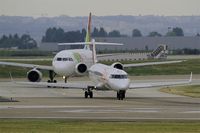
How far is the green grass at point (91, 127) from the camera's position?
37.4m

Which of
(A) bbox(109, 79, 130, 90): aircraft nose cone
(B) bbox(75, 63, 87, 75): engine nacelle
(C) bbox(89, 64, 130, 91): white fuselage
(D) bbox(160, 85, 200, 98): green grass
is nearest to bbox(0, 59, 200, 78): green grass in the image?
(B) bbox(75, 63, 87, 75): engine nacelle

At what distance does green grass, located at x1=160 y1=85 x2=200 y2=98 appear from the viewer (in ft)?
222

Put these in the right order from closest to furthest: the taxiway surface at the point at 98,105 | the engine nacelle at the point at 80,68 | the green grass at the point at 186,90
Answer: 1. the taxiway surface at the point at 98,105
2. the green grass at the point at 186,90
3. the engine nacelle at the point at 80,68

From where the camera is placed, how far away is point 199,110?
4981 cm

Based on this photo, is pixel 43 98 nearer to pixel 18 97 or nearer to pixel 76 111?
pixel 18 97

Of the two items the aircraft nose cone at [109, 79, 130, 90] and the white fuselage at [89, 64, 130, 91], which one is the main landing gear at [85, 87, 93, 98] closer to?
the white fuselage at [89, 64, 130, 91]

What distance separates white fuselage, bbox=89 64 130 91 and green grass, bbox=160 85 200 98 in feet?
22.6

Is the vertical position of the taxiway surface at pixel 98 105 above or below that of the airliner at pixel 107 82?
below

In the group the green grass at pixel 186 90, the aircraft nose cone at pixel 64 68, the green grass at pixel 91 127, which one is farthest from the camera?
the aircraft nose cone at pixel 64 68

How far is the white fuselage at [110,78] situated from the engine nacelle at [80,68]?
44.0 ft

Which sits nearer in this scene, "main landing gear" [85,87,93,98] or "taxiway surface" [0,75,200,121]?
"taxiway surface" [0,75,200,121]

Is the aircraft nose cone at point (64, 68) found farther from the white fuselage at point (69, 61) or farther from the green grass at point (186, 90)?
the green grass at point (186, 90)

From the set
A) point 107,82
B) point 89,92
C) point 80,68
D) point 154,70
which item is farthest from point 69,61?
point 154,70

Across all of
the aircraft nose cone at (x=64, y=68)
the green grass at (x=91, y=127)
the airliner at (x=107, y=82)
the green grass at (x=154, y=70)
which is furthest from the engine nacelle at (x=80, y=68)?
the green grass at (x=91, y=127)
